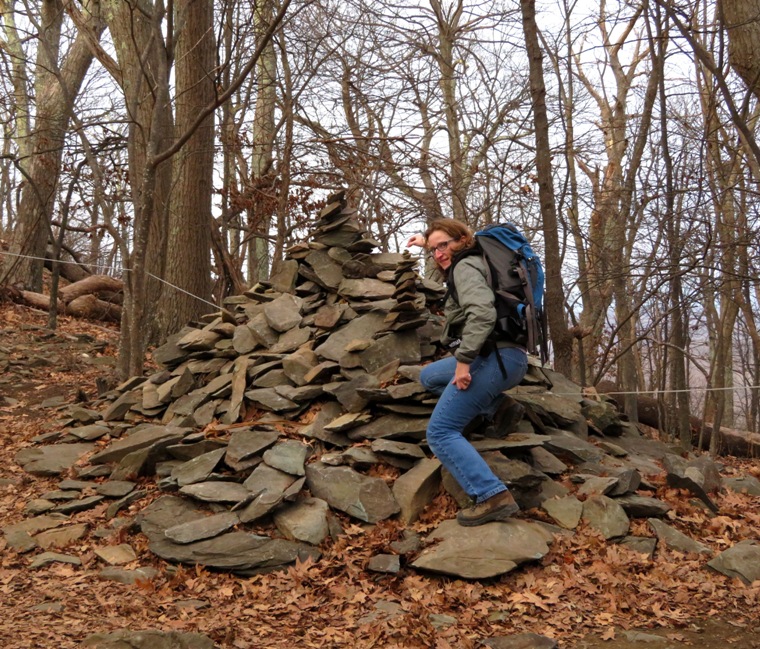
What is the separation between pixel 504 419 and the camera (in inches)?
211

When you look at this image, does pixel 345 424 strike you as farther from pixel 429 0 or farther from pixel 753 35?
pixel 429 0

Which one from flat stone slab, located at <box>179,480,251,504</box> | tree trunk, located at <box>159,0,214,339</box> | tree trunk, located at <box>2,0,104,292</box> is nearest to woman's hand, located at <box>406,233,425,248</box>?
flat stone slab, located at <box>179,480,251,504</box>

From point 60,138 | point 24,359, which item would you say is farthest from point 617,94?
point 24,359

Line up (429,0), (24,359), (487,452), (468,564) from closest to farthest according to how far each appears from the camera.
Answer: (468,564), (487,452), (24,359), (429,0)

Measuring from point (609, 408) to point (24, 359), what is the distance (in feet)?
24.9

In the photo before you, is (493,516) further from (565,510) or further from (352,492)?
(352,492)

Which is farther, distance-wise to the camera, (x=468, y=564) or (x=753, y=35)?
(x=753, y=35)

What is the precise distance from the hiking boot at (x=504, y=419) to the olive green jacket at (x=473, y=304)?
97 cm

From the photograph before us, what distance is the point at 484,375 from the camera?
457 centimetres

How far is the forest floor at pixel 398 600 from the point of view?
3.67m

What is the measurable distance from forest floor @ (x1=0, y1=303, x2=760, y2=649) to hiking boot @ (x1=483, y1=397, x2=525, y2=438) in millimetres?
725

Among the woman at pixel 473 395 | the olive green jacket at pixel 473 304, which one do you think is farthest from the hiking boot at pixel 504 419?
the olive green jacket at pixel 473 304

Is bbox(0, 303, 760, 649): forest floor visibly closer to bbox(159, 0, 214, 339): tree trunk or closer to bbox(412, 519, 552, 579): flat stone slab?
bbox(412, 519, 552, 579): flat stone slab

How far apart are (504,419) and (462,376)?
1.03 metres
